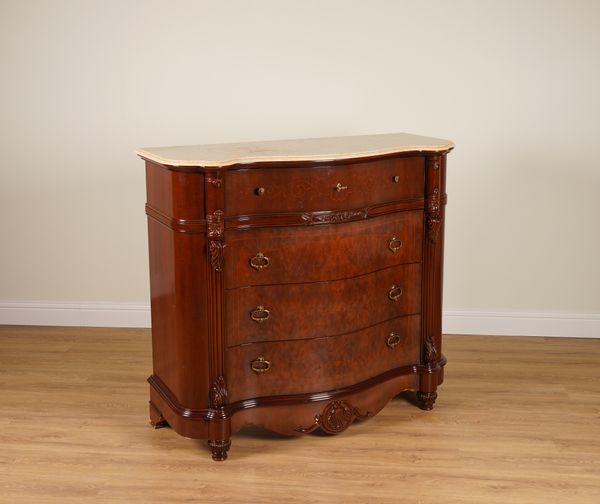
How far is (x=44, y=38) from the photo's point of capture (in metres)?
4.75

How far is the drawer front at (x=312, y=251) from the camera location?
10.9 feet

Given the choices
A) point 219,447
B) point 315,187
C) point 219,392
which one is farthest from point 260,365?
point 315,187

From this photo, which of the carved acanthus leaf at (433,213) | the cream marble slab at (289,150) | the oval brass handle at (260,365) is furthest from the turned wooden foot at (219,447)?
the carved acanthus leaf at (433,213)

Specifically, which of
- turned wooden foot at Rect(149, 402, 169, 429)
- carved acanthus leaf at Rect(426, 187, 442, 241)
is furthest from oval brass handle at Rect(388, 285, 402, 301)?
turned wooden foot at Rect(149, 402, 169, 429)

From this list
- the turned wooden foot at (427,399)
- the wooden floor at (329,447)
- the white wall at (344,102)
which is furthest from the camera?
the white wall at (344,102)

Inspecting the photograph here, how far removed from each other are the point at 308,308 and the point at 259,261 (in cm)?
27

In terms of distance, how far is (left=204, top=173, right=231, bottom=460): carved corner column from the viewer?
3199 mm

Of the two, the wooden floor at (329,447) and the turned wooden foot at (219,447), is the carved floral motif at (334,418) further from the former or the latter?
the turned wooden foot at (219,447)

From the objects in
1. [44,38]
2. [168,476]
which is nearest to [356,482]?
[168,476]

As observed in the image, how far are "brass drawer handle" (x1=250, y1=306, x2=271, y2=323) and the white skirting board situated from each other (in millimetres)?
1718

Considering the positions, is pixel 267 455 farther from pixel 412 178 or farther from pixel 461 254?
pixel 461 254

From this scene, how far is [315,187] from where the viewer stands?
336 centimetres

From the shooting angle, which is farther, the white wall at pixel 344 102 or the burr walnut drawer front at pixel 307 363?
the white wall at pixel 344 102

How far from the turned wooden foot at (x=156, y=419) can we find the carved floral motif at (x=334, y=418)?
56 cm
